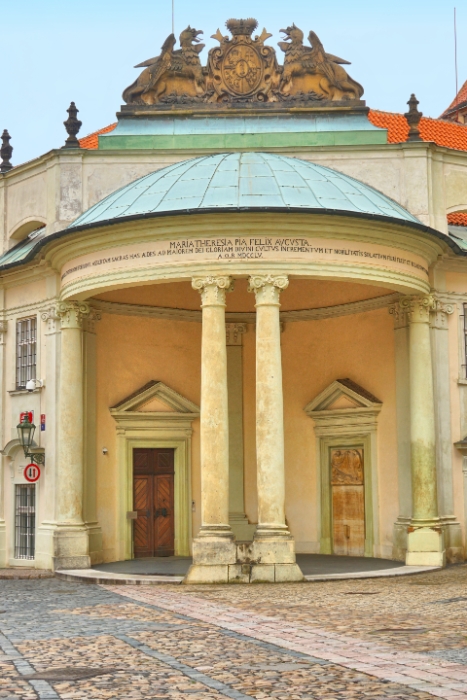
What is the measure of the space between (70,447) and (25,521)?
307cm

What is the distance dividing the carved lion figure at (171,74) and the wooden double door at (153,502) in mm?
8445

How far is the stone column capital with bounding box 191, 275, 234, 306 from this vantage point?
19.8m

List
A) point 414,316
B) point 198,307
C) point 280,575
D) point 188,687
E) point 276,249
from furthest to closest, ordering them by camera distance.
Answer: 1. point 198,307
2. point 414,316
3. point 276,249
4. point 280,575
5. point 188,687

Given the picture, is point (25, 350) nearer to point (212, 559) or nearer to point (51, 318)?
point (51, 318)

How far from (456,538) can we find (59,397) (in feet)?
30.0

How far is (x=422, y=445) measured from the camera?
21.7 meters

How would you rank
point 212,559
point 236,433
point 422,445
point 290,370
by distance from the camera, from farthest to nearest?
point 290,370 → point 236,433 → point 422,445 → point 212,559

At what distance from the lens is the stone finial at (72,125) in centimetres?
2397

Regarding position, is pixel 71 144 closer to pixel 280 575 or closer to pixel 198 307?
pixel 198 307

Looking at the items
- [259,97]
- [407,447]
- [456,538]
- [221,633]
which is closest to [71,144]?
[259,97]

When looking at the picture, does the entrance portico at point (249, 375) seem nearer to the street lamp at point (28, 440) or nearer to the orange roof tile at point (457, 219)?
the street lamp at point (28, 440)

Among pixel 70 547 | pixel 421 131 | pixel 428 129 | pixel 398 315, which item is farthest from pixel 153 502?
pixel 428 129

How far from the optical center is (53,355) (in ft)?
76.4

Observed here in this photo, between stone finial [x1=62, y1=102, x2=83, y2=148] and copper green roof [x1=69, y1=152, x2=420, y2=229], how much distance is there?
8.10 ft
